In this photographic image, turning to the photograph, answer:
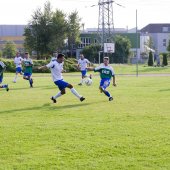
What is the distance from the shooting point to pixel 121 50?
8662cm

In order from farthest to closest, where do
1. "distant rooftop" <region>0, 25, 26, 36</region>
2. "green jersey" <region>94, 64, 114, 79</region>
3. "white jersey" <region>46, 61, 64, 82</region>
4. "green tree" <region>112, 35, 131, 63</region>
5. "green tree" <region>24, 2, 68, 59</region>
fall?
"distant rooftop" <region>0, 25, 26, 36</region> < "green tree" <region>112, 35, 131, 63</region> < "green tree" <region>24, 2, 68, 59</region> < "green jersey" <region>94, 64, 114, 79</region> < "white jersey" <region>46, 61, 64, 82</region>

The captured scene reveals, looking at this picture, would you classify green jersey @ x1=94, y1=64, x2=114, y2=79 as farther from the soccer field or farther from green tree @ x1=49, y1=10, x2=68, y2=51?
green tree @ x1=49, y1=10, x2=68, y2=51

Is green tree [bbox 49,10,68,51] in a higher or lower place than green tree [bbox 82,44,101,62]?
higher

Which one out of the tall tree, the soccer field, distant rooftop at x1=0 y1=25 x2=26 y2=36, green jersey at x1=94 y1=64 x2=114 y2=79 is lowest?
the soccer field

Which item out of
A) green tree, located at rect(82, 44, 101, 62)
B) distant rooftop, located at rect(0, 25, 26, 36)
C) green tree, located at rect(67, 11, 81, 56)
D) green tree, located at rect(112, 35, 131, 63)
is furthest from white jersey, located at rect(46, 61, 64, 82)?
distant rooftop, located at rect(0, 25, 26, 36)

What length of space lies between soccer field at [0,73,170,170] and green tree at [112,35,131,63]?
70.9m

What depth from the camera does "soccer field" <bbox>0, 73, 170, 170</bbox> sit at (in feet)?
24.2

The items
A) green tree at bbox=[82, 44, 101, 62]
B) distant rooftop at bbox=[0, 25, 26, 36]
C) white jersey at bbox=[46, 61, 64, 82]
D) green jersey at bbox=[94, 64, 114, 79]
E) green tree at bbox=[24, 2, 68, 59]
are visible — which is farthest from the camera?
distant rooftop at bbox=[0, 25, 26, 36]

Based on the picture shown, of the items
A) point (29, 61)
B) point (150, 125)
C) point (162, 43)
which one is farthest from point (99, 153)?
point (162, 43)

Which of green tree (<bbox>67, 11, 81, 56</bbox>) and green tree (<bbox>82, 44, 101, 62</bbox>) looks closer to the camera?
green tree (<bbox>67, 11, 81, 56</bbox>)

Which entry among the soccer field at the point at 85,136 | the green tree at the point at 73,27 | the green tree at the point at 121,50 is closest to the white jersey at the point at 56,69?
the soccer field at the point at 85,136

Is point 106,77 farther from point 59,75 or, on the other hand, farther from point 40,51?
point 40,51

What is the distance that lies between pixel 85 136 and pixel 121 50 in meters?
77.9

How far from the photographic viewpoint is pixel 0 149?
8250mm
